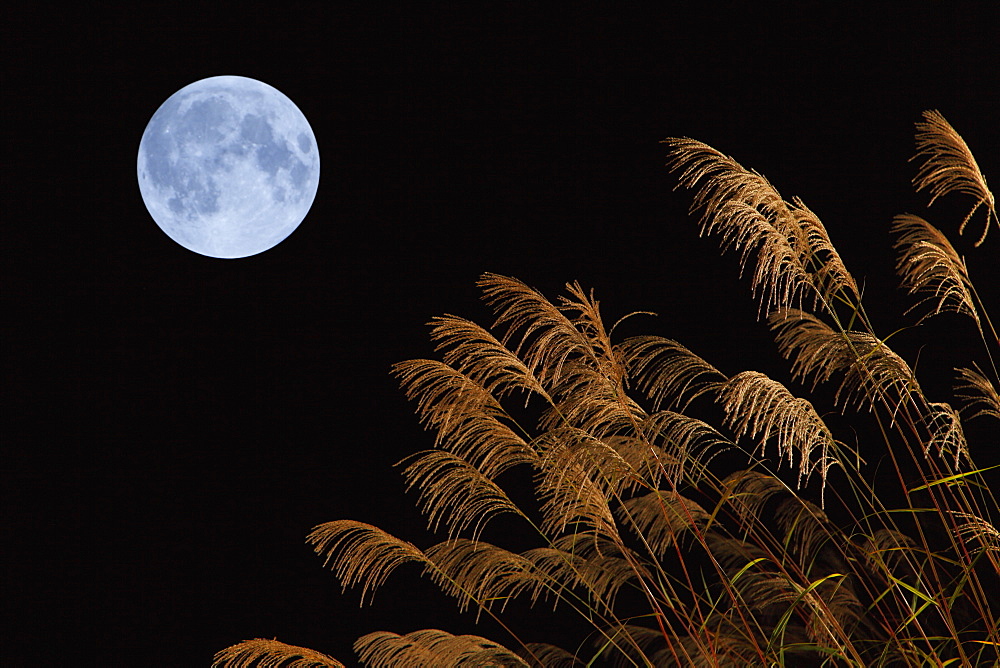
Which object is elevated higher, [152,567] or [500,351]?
[500,351]

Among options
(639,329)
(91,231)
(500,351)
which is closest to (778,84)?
(639,329)

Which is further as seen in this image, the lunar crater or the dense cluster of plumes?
the lunar crater

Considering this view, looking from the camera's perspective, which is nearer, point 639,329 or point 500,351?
point 500,351

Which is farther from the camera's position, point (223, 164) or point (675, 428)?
point (223, 164)

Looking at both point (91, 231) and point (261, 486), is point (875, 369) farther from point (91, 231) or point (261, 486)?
point (91, 231)

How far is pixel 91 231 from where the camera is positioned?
17.1 ft

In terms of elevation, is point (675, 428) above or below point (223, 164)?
below

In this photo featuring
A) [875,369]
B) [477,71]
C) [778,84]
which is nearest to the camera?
[875,369]

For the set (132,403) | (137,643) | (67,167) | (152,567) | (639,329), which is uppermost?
(67,167)

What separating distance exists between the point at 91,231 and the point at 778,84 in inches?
131

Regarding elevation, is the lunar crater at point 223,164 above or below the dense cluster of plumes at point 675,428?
above

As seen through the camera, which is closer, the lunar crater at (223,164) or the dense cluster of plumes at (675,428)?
the dense cluster of plumes at (675,428)

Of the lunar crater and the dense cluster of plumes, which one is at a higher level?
the lunar crater

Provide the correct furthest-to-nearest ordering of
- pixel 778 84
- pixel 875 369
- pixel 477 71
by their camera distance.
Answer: pixel 477 71 < pixel 778 84 < pixel 875 369
